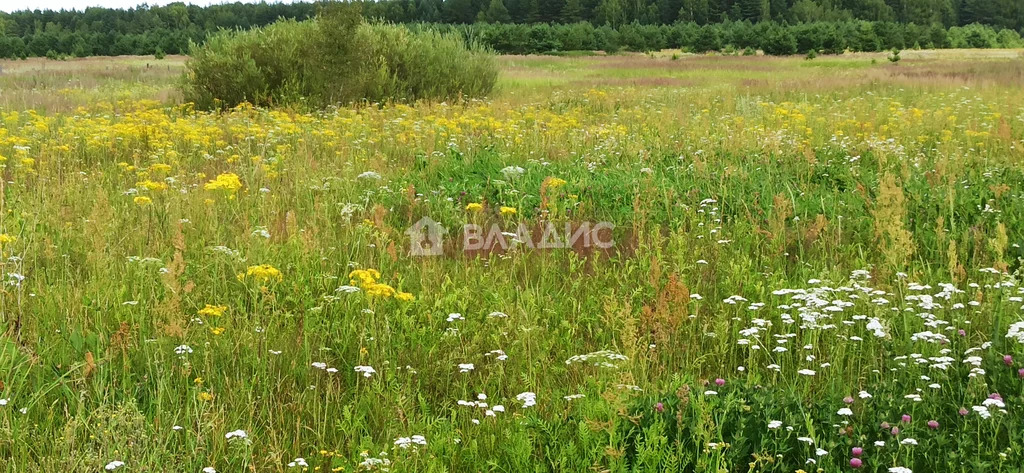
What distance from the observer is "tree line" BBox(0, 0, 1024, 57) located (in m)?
53.1

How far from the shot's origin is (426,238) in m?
5.49

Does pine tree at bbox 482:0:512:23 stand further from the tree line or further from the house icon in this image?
the house icon

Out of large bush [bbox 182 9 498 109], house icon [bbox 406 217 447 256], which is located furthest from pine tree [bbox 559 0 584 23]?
house icon [bbox 406 217 447 256]

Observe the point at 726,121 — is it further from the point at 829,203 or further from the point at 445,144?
the point at 829,203

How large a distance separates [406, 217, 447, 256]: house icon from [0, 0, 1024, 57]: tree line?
983 cm

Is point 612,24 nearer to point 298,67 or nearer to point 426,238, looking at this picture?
point 298,67

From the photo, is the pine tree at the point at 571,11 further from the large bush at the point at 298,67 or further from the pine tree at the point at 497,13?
the large bush at the point at 298,67

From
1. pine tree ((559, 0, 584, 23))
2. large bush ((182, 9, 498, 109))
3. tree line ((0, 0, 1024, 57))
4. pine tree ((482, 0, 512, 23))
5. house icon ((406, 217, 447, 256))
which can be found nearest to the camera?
house icon ((406, 217, 447, 256))

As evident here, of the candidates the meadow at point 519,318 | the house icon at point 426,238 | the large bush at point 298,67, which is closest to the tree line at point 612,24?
the large bush at point 298,67

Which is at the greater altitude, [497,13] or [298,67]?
[497,13]

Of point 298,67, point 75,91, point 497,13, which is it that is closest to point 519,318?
point 298,67

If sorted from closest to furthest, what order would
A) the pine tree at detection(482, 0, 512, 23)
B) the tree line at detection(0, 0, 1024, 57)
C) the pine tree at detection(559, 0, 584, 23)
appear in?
the tree line at detection(0, 0, 1024, 57) < the pine tree at detection(559, 0, 584, 23) < the pine tree at detection(482, 0, 512, 23)

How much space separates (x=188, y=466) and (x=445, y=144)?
21.9 feet

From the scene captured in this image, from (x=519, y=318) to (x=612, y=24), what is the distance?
285 feet
